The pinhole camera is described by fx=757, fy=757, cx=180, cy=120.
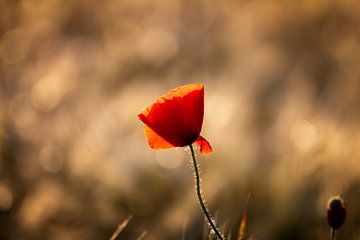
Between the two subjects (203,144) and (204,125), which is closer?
(203,144)

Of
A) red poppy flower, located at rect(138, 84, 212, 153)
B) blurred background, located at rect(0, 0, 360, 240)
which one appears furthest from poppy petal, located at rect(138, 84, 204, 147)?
blurred background, located at rect(0, 0, 360, 240)

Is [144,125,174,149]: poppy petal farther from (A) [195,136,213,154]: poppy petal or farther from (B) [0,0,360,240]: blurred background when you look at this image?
(B) [0,0,360,240]: blurred background

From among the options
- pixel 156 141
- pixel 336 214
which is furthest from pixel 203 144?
pixel 336 214

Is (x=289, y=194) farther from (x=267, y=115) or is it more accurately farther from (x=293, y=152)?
(x=267, y=115)

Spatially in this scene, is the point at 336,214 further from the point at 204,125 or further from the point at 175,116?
the point at 204,125

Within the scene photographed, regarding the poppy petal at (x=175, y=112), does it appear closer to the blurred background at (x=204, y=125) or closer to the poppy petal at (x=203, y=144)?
the poppy petal at (x=203, y=144)

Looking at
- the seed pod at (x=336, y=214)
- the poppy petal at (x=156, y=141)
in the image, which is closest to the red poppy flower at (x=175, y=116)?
the poppy petal at (x=156, y=141)
